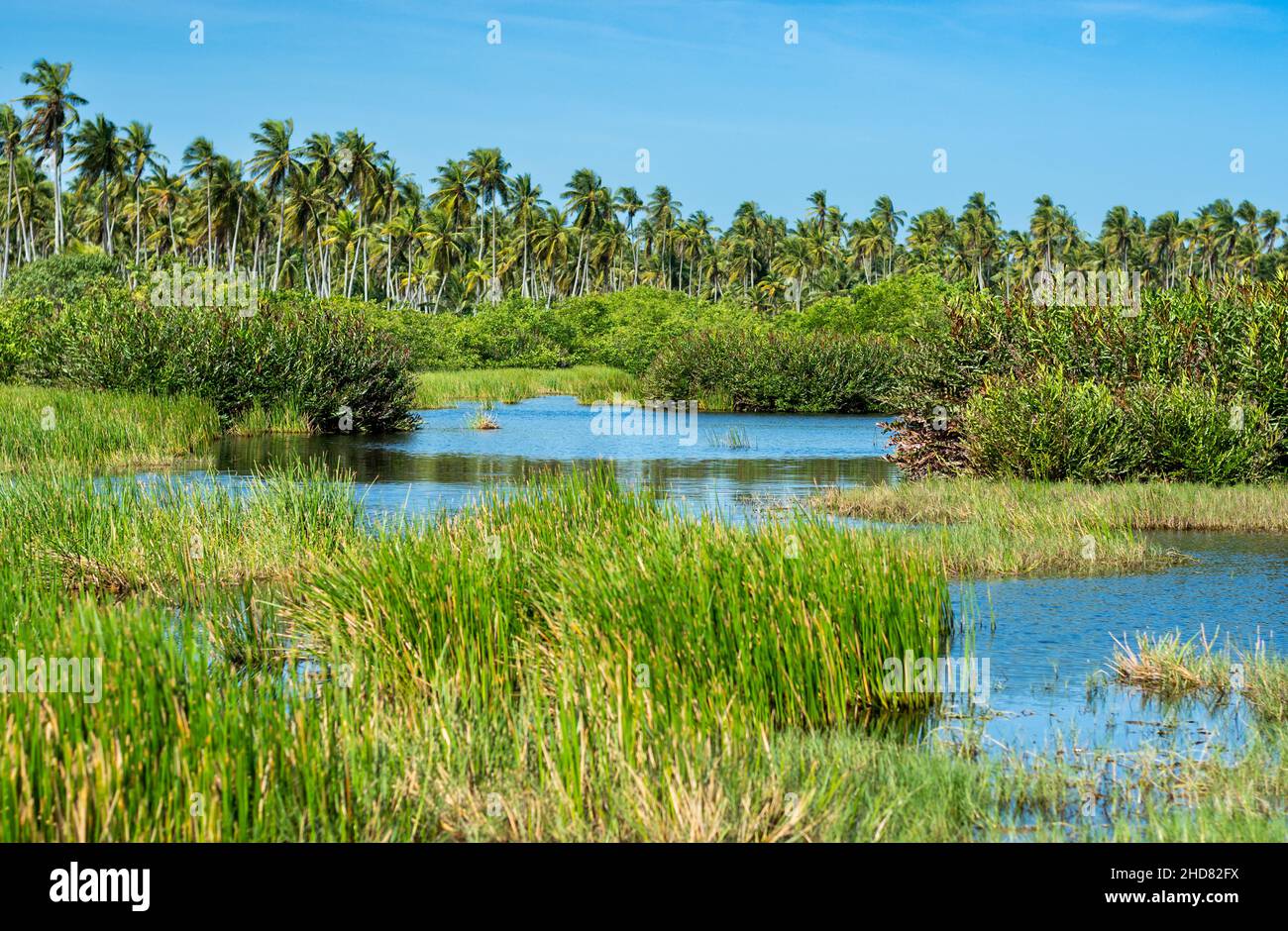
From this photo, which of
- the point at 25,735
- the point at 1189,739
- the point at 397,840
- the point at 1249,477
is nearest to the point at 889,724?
the point at 1189,739

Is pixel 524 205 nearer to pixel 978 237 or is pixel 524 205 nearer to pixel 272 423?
pixel 978 237

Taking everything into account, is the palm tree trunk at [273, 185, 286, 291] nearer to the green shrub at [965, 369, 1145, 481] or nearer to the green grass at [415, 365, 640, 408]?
the green grass at [415, 365, 640, 408]

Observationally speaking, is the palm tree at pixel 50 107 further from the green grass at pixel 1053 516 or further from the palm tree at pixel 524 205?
the green grass at pixel 1053 516

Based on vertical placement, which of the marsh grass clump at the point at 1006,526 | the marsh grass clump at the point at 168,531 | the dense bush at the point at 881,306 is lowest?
the marsh grass clump at the point at 1006,526

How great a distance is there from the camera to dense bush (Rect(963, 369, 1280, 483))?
75.9 ft

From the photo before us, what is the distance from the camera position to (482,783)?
6.85 metres

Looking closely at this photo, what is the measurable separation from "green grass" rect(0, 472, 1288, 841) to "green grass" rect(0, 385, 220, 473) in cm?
1492

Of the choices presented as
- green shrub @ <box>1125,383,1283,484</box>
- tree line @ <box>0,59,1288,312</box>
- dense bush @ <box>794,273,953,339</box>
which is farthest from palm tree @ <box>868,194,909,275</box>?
green shrub @ <box>1125,383,1283,484</box>

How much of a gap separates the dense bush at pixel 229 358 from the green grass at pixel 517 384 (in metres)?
11.8

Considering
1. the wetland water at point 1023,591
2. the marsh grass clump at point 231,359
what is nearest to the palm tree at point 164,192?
the marsh grass clump at point 231,359

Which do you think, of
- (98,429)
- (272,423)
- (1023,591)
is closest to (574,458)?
(98,429)

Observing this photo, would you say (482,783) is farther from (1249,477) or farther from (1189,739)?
(1249,477)

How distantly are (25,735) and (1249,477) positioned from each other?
70.9ft

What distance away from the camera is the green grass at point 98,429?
87.0 feet
